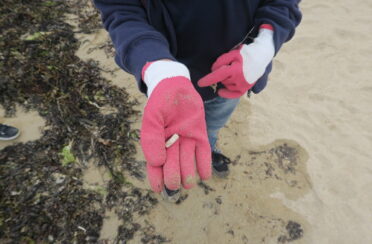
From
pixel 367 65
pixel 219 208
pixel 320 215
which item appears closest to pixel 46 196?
pixel 219 208

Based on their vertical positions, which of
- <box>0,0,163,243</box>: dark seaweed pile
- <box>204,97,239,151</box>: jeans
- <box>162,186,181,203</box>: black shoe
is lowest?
<box>162,186,181,203</box>: black shoe

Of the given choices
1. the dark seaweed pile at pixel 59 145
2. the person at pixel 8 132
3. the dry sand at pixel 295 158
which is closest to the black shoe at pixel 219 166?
the dry sand at pixel 295 158

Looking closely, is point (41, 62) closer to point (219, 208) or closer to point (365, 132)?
point (219, 208)

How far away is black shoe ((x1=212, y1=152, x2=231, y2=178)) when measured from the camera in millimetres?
2002

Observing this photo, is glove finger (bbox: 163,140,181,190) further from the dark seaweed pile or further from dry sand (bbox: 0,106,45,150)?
dry sand (bbox: 0,106,45,150)

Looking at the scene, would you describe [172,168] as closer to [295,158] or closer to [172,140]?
[172,140]

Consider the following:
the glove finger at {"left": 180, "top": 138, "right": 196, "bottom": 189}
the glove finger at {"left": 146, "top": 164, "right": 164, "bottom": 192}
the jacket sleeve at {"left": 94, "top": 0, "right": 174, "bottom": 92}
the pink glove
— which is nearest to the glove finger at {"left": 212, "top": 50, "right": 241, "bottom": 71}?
the pink glove

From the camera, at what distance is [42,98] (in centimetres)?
232

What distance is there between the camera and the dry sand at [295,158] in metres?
1.81

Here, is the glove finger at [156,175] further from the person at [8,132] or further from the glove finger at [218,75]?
the person at [8,132]

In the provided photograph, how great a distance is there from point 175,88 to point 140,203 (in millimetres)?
1291

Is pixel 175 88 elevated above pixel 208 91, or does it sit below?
above

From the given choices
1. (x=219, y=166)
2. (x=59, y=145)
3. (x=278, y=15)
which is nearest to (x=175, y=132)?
(x=278, y=15)

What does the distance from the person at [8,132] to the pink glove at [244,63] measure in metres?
1.78
